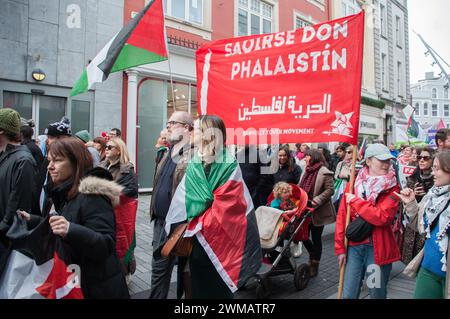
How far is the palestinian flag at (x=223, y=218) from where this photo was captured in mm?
2479

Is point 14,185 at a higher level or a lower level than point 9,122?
lower

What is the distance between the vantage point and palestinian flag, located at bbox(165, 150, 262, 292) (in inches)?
97.6

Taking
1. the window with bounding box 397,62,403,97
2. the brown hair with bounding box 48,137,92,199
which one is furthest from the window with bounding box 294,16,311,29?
the brown hair with bounding box 48,137,92,199

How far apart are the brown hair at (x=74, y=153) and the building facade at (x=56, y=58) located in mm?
8107

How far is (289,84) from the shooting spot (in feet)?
12.7

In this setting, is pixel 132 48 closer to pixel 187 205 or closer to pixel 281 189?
pixel 281 189

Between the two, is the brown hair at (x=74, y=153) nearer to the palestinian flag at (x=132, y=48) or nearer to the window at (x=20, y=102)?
the palestinian flag at (x=132, y=48)

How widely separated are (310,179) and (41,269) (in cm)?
422

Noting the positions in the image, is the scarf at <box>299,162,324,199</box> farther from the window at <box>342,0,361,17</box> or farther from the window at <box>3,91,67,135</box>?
the window at <box>342,0,361,17</box>

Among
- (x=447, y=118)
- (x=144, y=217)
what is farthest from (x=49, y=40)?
(x=447, y=118)

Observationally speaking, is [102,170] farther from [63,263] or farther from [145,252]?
[145,252]

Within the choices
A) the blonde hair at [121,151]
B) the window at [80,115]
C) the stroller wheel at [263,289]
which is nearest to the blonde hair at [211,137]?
the blonde hair at [121,151]

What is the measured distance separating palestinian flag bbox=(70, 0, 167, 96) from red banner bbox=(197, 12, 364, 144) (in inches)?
42.0

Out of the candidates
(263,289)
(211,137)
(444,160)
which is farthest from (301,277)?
(211,137)
